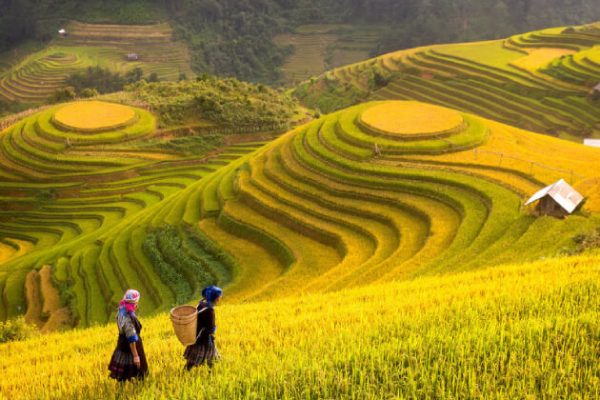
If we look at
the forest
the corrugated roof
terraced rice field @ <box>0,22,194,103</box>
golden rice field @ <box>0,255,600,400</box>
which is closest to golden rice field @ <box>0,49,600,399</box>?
golden rice field @ <box>0,255,600,400</box>

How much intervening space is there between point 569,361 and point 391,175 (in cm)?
1958

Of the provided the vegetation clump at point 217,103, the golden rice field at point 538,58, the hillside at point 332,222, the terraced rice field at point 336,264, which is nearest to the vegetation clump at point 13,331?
the terraced rice field at point 336,264

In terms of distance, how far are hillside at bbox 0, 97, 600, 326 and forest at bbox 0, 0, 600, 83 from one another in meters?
82.7

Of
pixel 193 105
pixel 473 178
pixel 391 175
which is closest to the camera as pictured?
pixel 473 178

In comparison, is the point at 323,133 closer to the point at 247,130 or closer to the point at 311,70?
the point at 247,130

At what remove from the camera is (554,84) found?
6000 centimetres

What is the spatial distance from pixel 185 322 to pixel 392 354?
2.84 metres

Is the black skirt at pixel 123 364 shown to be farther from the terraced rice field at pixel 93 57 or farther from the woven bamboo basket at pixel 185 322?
the terraced rice field at pixel 93 57

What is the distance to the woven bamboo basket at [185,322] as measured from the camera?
6.38 meters

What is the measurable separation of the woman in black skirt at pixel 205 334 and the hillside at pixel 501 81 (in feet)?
180

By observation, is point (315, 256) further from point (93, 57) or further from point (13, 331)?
point (93, 57)

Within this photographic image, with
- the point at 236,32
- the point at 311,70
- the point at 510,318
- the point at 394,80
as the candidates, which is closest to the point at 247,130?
the point at 394,80

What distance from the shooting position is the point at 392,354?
22.6 ft

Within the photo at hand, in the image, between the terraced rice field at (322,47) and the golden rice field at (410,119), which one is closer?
the golden rice field at (410,119)
